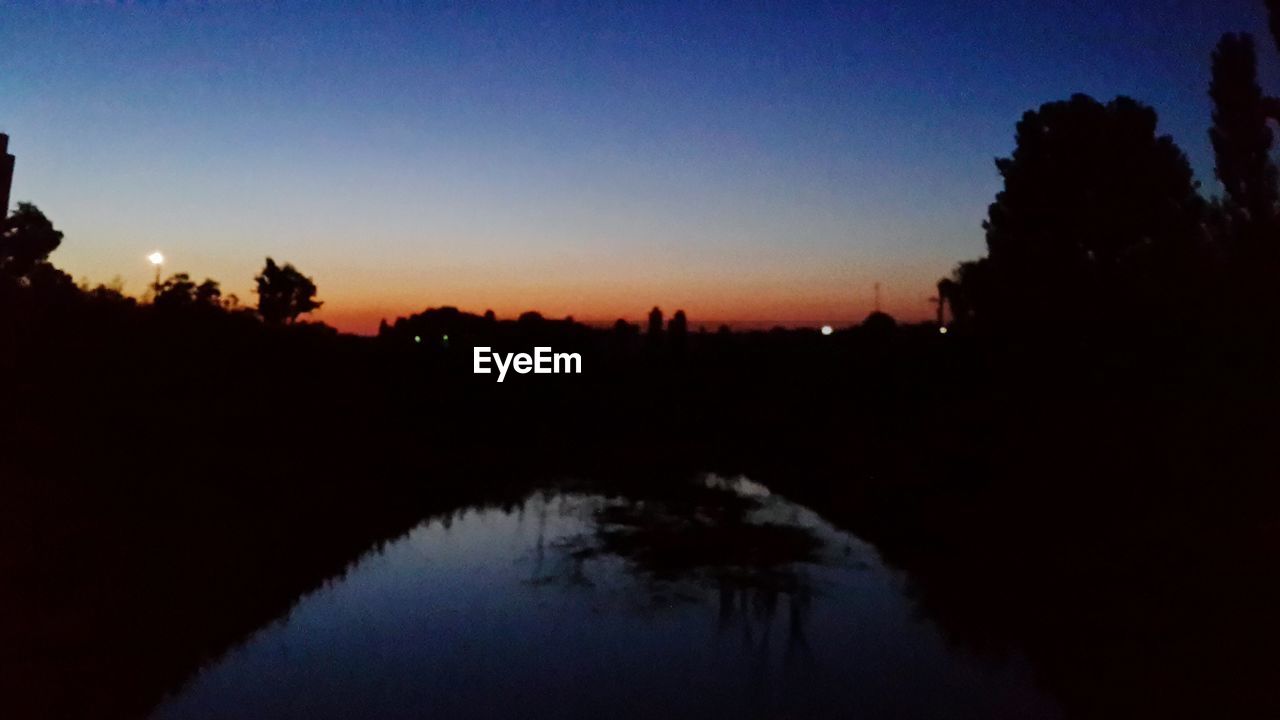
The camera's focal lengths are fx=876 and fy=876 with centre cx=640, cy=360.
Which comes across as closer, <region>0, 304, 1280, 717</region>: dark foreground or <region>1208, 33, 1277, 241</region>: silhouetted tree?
<region>0, 304, 1280, 717</region>: dark foreground

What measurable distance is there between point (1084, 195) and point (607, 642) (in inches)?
1235

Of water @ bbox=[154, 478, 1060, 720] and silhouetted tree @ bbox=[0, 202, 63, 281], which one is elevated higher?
silhouetted tree @ bbox=[0, 202, 63, 281]

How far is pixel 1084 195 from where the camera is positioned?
33.2 metres

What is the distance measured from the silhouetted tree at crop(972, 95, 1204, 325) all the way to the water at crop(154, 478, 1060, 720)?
2206cm

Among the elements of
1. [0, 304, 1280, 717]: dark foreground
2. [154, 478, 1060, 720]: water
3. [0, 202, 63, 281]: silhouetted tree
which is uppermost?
[0, 202, 63, 281]: silhouetted tree

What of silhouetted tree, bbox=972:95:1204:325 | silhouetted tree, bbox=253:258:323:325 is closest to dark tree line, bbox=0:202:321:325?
silhouetted tree, bbox=253:258:323:325

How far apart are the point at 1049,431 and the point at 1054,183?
2342 centimetres

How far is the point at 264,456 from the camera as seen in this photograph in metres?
14.4

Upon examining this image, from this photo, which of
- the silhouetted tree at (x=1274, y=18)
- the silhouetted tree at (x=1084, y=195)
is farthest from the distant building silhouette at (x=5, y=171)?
the silhouetted tree at (x=1084, y=195)

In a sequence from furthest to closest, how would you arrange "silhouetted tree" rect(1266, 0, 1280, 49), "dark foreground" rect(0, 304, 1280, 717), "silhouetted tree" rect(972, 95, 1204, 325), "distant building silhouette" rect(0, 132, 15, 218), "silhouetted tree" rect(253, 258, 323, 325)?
"silhouetted tree" rect(253, 258, 323, 325)
"silhouetted tree" rect(972, 95, 1204, 325)
"silhouetted tree" rect(1266, 0, 1280, 49)
"distant building silhouette" rect(0, 132, 15, 218)
"dark foreground" rect(0, 304, 1280, 717)

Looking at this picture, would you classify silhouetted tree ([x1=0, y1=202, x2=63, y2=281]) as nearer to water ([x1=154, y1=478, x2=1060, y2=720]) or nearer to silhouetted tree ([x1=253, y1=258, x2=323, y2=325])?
silhouetted tree ([x1=253, y1=258, x2=323, y2=325])

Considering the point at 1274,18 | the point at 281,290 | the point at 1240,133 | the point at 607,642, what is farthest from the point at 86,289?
the point at 281,290

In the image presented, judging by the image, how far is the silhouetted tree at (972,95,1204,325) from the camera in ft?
105

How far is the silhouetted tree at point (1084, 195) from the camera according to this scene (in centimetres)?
3197
